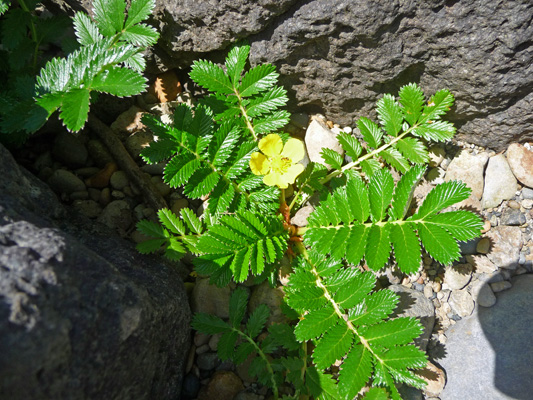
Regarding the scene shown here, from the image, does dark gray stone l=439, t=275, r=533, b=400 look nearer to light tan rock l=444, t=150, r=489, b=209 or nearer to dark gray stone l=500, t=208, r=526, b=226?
dark gray stone l=500, t=208, r=526, b=226

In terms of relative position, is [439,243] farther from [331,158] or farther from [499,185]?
[499,185]

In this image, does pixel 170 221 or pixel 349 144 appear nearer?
pixel 170 221

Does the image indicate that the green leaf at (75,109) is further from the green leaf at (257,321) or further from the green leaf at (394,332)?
the green leaf at (394,332)

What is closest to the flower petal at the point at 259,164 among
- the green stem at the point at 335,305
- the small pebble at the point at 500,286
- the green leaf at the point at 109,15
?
the green stem at the point at 335,305

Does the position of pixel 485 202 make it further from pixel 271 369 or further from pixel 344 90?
pixel 271 369

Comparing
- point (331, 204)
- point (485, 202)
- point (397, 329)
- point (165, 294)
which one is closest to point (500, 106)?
point (485, 202)

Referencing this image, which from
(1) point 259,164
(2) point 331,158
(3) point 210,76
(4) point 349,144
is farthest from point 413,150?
(3) point 210,76
